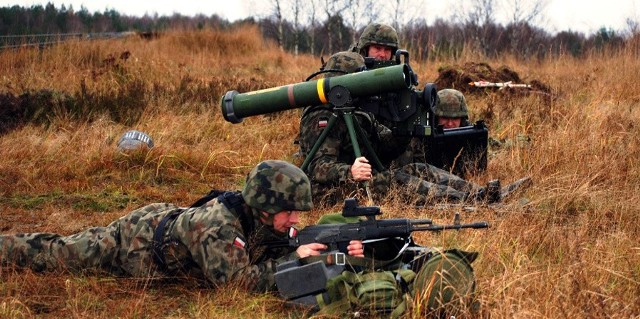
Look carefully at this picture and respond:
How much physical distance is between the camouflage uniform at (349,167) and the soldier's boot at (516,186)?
0.80 feet

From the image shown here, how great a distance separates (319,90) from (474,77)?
6.56 metres

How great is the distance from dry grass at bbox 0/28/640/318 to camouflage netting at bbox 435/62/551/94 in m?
0.45

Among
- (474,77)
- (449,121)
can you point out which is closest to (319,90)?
(449,121)

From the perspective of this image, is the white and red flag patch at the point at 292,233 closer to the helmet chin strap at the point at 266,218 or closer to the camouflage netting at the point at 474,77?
the helmet chin strap at the point at 266,218

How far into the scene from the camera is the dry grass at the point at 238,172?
4.71 m

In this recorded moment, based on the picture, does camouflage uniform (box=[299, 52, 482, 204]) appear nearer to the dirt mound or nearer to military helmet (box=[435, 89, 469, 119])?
military helmet (box=[435, 89, 469, 119])

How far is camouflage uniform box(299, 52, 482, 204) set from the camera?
23.0 feet

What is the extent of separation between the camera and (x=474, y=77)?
12.8 m

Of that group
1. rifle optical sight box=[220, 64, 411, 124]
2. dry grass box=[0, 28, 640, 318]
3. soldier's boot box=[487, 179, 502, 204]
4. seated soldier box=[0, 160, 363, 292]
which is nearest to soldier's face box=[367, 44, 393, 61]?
dry grass box=[0, 28, 640, 318]

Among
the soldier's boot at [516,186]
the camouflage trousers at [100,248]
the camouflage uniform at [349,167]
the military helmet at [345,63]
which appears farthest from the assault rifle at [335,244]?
the military helmet at [345,63]

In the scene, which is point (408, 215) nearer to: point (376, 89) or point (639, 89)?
point (376, 89)

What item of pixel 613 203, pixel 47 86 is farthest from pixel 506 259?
pixel 47 86

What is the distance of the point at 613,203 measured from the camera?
6.57m

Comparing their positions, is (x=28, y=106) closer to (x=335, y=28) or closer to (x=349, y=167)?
(x=349, y=167)
